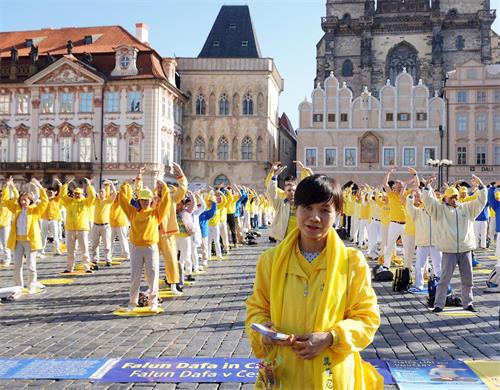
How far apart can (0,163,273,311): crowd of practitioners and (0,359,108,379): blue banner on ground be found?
2886 millimetres

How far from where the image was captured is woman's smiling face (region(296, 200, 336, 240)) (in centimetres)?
304

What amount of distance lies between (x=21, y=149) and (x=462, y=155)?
3460 cm

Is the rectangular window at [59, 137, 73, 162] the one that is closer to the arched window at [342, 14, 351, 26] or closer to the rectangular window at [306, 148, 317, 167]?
the rectangular window at [306, 148, 317, 167]

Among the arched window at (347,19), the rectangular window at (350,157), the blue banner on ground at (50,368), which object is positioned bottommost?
the blue banner on ground at (50,368)

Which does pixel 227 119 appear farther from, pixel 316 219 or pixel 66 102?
pixel 316 219

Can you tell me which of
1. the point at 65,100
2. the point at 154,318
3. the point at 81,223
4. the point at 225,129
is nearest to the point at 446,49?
the point at 225,129

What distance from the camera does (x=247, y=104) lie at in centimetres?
5053

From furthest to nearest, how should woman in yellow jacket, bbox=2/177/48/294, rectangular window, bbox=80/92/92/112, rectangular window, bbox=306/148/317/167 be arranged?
1. rectangular window, bbox=306/148/317/167
2. rectangular window, bbox=80/92/92/112
3. woman in yellow jacket, bbox=2/177/48/294

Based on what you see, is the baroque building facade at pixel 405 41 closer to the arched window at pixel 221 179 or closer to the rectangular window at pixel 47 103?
the arched window at pixel 221 179

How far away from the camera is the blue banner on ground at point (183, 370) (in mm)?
5805

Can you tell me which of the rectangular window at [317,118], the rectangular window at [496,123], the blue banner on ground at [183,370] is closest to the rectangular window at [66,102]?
the rectangular window at [317,118]

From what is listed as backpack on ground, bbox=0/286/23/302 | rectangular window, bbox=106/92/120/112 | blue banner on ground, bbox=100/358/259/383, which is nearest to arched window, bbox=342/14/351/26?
rectangular window, bbox=106/92/120/112

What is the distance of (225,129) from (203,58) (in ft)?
20.2

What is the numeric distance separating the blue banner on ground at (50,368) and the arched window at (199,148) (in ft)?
148
